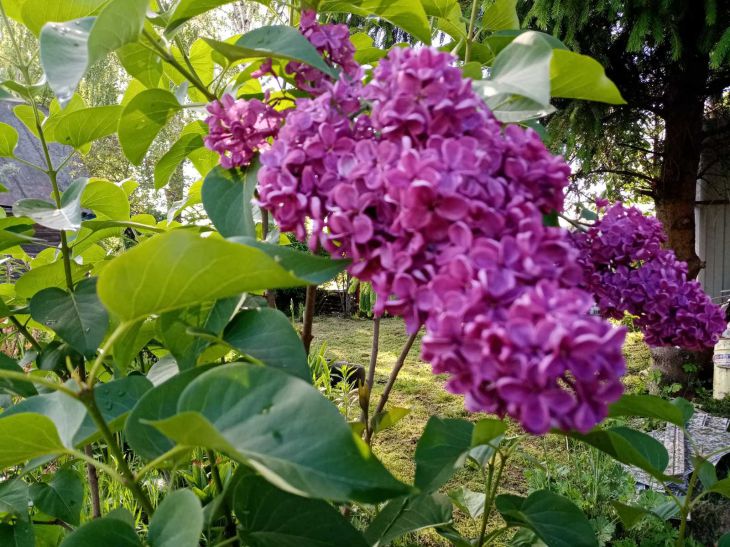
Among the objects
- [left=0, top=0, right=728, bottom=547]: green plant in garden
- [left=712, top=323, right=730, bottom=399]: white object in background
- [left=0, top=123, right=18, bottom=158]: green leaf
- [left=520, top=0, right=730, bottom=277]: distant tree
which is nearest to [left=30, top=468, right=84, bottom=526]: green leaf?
[left=0, top=0, right=728, bottom=547]: green plant in garden

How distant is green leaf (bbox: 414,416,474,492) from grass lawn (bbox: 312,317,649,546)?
55cm

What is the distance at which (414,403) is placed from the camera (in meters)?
3.18

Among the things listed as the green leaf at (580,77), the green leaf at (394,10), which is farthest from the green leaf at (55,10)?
the green leaf at (580,77)

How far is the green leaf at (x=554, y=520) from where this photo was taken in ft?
2.26

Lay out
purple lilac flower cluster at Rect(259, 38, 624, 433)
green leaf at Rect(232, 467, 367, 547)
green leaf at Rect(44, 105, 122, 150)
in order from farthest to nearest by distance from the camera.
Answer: green leaf at Rect(44, 105, 122, 150) → green leaf at Rect(232, 467, 367, 547) → purple lilac flower cluster at Rect(259, 38, 624, 433)

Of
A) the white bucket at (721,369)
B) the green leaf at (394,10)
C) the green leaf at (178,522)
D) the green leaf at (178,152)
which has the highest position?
the green leaf at (394,10)

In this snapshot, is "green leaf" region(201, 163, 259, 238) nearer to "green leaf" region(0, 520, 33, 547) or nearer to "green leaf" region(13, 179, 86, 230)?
"green leaf" region(13, 179, 86, 230)

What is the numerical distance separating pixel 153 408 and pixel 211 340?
0.24 ft

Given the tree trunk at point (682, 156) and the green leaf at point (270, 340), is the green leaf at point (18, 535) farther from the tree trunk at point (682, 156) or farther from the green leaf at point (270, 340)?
the tree trunk at point (682, 156)

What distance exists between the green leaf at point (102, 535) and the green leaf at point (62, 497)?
0.36 meters

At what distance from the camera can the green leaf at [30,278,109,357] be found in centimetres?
67

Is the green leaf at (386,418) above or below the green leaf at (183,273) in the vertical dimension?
below

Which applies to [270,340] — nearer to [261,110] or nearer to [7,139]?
[261,110]

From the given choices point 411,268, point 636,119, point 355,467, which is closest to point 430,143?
point 411,268
